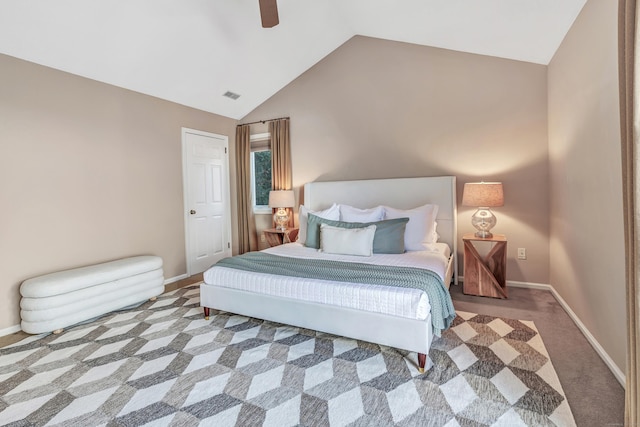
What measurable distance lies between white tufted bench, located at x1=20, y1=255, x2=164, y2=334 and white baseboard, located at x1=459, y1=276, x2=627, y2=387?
374 centimetres

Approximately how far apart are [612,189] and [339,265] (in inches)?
74.6

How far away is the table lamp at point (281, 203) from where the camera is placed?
449cm

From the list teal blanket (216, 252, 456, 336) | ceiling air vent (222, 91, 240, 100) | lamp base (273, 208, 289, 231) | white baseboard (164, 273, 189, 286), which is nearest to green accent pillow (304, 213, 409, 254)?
teal blanket (216, 252, 456, 336)

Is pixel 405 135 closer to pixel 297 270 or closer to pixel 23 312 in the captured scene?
pixel 297 270

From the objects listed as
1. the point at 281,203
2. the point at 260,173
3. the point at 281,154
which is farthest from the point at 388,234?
the point at 260,173

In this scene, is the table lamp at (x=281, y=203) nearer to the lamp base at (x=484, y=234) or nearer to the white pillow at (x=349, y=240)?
the white pillow at (x=349, y=240)

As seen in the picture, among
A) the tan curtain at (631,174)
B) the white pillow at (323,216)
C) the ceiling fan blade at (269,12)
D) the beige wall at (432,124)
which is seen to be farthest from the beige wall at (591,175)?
the white pillow at (323,216)

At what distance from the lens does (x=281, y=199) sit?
14.7ft

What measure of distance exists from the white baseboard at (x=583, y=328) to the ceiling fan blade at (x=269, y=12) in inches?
122

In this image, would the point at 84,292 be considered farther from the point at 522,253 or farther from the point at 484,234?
the point at 522,253

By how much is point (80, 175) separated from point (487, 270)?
445 cm

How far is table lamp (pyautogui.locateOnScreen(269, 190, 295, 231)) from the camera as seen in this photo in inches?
177

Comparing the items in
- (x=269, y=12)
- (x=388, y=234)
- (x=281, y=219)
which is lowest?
(x=388, y=234)

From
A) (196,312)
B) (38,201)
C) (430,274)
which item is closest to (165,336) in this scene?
(196,312)
